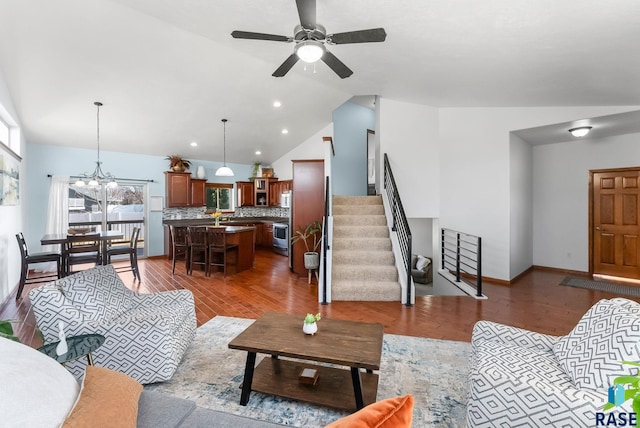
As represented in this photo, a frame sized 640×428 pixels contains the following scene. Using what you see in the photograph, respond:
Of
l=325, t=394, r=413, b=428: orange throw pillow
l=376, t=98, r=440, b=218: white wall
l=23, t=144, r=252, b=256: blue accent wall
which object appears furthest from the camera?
l=23, t=144, r=252, b=256: blue accent wall

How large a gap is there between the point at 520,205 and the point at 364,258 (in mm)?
3315

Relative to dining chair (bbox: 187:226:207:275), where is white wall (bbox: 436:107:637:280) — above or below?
above

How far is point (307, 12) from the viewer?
2180 millimetres

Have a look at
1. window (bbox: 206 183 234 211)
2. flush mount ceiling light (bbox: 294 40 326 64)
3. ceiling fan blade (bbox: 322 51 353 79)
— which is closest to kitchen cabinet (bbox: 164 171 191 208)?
window (bbox: 206 183 234 211)

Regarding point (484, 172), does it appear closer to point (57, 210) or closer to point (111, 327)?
point (111, 327)

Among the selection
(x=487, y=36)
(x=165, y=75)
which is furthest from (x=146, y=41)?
(x=487, y=36)

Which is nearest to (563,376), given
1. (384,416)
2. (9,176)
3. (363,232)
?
(384,416)

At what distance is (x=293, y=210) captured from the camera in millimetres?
5664

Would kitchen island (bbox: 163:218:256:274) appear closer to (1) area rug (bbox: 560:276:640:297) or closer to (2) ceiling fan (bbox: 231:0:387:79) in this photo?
(2) ceiling fan (bbox: 231:0:387:79)

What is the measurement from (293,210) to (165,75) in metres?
3.01

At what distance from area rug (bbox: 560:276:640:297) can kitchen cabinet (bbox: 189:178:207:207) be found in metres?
8.09

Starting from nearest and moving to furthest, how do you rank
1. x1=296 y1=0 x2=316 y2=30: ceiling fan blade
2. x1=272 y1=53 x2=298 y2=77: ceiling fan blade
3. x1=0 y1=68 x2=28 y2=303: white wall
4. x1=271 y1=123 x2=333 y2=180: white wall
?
1. x1=296 y1=0 x2=316 y2=30: ceiling fan blade
2. x1=272 y1=53 x2=298 y2=77: ceiling fan blade
3. x1=0 y1=68 x2=28 y2=303: white wall
4. x1=271 y1=123 x2=333 y2=180: white wall

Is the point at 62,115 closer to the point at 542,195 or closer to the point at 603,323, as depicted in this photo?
the point at 603,323

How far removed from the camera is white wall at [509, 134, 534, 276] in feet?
16.7
